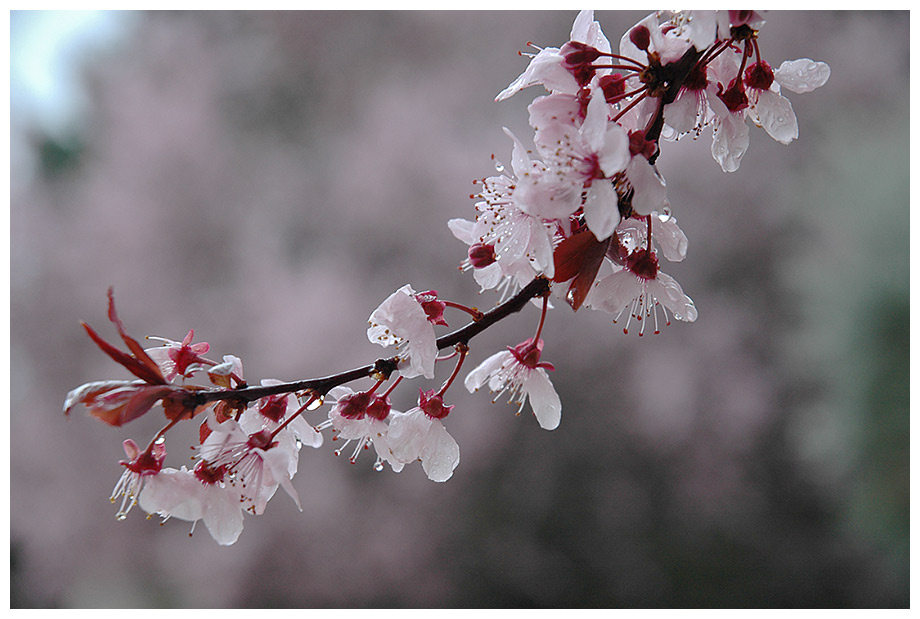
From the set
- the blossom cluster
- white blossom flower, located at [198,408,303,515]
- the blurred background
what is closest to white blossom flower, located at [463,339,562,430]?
the blossom cluster

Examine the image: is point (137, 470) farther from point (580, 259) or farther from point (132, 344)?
point (580, 259)

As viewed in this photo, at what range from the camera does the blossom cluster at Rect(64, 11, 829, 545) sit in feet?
1.20

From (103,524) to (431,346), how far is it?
5.49ft

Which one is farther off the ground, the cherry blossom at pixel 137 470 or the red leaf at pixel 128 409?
the red leaf at pixel 128 409

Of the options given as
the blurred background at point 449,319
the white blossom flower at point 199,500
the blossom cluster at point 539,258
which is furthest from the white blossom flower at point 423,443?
the blurred background at point 449,319

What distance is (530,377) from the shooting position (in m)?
0.50

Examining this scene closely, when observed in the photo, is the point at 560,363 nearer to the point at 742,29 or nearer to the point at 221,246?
the point at 221,246

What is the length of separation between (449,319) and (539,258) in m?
1.42

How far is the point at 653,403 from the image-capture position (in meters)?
1.75

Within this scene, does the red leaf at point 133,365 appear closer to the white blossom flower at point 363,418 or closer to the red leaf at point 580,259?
the white blossom flower at point 363,418

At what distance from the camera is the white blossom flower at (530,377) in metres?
0.49

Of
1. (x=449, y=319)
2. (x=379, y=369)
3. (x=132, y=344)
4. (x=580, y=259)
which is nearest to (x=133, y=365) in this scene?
(x=132, y=344)

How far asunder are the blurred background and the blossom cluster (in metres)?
1.28

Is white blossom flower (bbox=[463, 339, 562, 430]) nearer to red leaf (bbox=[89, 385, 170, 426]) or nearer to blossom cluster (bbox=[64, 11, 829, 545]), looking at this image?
blossom cluster (bbox=[64, 11, 829, 545])
